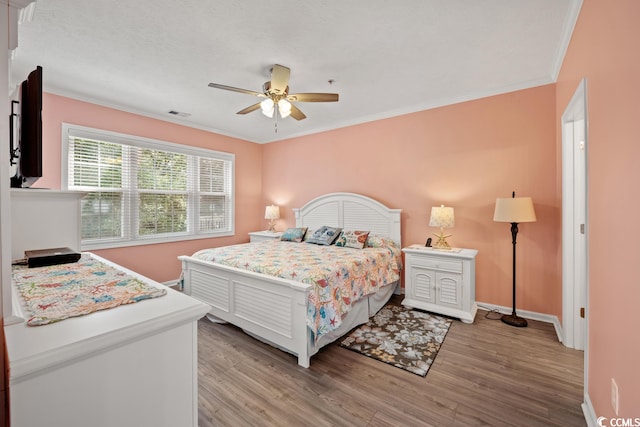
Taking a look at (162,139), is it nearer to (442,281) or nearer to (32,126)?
(32,126)

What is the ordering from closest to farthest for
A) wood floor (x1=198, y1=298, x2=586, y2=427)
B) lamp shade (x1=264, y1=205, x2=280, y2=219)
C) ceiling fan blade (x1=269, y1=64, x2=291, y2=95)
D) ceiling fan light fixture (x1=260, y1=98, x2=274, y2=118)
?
wood floor (x1=198, y1=298, x2=586, y2=427), ceiling fan blade (x1=269, y1=64, x2=291, y2=95), ceiling fan light fixture (x1=260, y1=98, x2=274, y2=118), lamp shade (x1=264, y1=205, x2=280, y2=219)

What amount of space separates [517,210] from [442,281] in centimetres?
108

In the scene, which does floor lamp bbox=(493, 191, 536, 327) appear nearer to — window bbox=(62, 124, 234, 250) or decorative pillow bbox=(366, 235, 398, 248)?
decorative pillow bbox=(366, 235, 398, 248)

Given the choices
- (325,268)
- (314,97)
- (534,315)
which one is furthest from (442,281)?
(314,97)

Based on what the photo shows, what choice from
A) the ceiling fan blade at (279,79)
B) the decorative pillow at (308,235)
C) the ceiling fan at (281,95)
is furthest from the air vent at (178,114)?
the decorative pillow at (308,235)

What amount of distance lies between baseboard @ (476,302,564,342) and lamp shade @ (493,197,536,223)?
110 centimetres

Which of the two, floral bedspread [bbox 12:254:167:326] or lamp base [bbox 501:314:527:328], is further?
lamp base [bbox 501:314:527:328]

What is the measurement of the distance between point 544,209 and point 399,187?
1691 mm

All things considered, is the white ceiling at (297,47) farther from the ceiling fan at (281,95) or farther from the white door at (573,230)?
the white door at (573,230)

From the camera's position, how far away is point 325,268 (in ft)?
8.34

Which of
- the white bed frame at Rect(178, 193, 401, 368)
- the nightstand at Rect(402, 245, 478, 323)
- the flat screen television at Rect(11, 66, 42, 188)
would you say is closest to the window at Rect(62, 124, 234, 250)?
the white bed frame at Rect(178, 193, 401, 368)

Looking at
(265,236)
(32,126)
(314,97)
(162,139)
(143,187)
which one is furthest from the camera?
(265,236)

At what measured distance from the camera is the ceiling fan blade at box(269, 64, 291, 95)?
2547mm

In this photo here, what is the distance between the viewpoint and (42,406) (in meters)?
0.69
